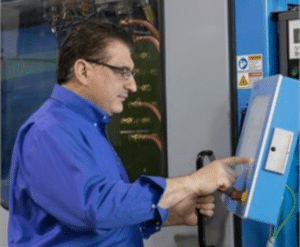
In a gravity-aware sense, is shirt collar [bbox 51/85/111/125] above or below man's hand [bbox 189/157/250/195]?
above

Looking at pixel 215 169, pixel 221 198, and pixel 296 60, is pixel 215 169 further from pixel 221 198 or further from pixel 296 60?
pixel 296 60

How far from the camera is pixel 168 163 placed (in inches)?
98.6

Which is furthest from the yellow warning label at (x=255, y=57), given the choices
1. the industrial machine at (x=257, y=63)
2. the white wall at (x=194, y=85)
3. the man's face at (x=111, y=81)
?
the man's face at (x=111, y=81)

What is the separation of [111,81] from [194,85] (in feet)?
1.76

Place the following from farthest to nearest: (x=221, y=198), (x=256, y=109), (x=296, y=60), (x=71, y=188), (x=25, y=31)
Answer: (x=25, y=31), (x=221, y=198), (x=296, y=60), (x=256, y=109), (x=71, y=188)

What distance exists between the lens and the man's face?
1.98m

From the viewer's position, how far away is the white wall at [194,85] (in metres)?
2.32

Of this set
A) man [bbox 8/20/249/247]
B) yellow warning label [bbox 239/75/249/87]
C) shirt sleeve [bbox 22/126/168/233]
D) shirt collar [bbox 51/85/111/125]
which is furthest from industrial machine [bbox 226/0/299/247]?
shirt collar [bbox 51/85/111/125]

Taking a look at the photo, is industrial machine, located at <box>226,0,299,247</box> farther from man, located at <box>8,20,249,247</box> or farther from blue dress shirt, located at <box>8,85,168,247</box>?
blue dress shirt, located at <box>8,85,168,247</box>

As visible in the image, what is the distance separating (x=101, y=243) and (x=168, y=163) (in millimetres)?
680

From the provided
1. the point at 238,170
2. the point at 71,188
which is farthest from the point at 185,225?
the point at 71,188

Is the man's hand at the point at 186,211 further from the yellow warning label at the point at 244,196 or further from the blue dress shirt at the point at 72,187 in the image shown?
the yellow warning label at the point at 244,196

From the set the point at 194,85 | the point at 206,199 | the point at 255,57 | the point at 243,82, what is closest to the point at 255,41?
the point at 255,57

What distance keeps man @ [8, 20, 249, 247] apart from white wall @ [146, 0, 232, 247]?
403 millimetres
